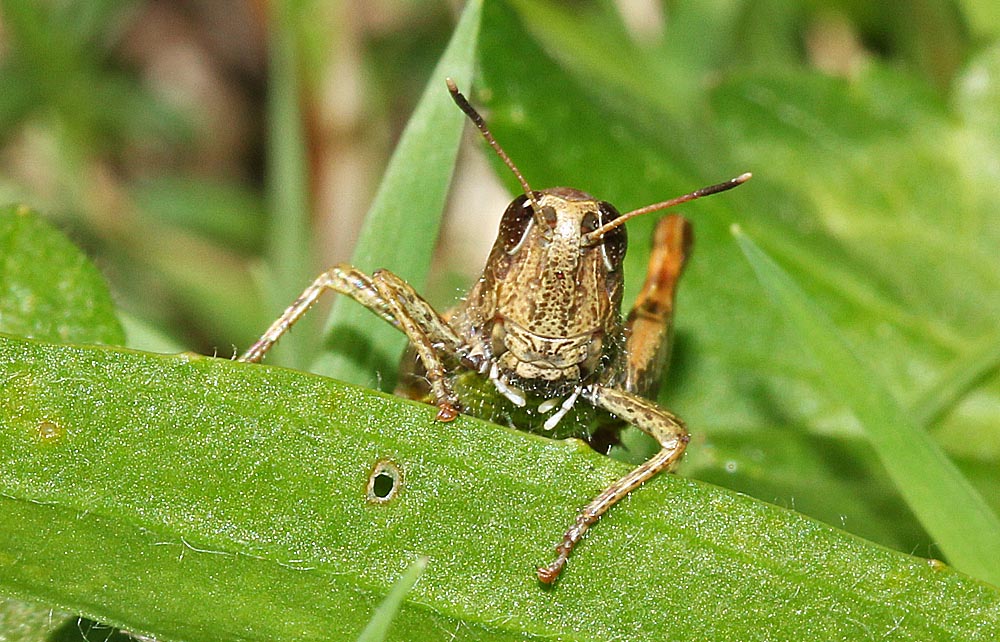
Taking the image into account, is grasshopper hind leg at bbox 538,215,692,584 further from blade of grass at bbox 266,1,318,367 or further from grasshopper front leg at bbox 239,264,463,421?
blade of grass at bbox 266,1,318,367

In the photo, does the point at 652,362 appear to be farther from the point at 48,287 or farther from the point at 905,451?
the point at 48,287

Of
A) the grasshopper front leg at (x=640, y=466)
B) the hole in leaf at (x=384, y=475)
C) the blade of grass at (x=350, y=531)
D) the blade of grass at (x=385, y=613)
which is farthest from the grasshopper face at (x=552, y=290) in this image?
the blade of grass at (x=385, y=613)

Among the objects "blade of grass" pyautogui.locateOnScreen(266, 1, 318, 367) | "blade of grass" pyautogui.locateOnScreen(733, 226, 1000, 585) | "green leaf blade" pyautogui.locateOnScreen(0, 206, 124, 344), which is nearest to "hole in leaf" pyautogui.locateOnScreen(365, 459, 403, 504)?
"green leaf blade" pyautogui.locateOnScreen(0, 206, 124, 344)

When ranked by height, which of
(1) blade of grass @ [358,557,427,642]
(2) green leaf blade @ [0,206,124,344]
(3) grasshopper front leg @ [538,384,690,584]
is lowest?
(1) blade of grass @ [358,557,427,642]

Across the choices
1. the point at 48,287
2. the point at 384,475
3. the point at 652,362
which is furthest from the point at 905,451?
the point at 48,287

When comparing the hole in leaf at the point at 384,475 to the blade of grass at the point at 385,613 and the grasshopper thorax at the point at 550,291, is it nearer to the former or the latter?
Answer: the blade of grass at the point at 385,613

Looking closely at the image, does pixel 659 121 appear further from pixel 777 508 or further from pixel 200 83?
pixel 200 83
